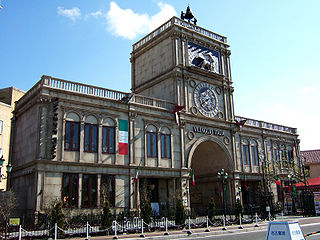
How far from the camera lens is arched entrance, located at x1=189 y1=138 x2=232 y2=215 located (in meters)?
42.6

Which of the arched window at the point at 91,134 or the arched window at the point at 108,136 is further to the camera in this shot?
the arched window at the point at 108,136

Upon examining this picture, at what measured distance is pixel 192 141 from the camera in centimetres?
3909

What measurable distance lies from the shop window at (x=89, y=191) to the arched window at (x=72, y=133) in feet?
9.48

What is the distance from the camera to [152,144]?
117 ft

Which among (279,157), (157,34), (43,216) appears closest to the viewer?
(43,216)

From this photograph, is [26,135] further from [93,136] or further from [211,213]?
[211,213]

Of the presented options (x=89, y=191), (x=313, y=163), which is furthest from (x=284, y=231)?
(x=313, y=163)

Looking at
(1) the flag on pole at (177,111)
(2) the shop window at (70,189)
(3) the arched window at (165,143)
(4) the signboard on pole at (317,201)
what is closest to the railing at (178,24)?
(1) the flag on pole at (177,111)

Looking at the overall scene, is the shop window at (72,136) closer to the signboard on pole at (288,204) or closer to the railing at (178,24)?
the railing at (178,24)

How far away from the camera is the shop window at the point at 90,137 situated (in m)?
31.0

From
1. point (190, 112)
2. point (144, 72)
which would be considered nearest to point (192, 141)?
point (190, 112)

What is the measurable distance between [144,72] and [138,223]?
79.4 feet

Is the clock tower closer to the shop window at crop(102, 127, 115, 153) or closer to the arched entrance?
the arched entrance

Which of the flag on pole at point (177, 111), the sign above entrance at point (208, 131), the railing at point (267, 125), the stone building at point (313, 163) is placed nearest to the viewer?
the flag on pole at point (177, 111)
